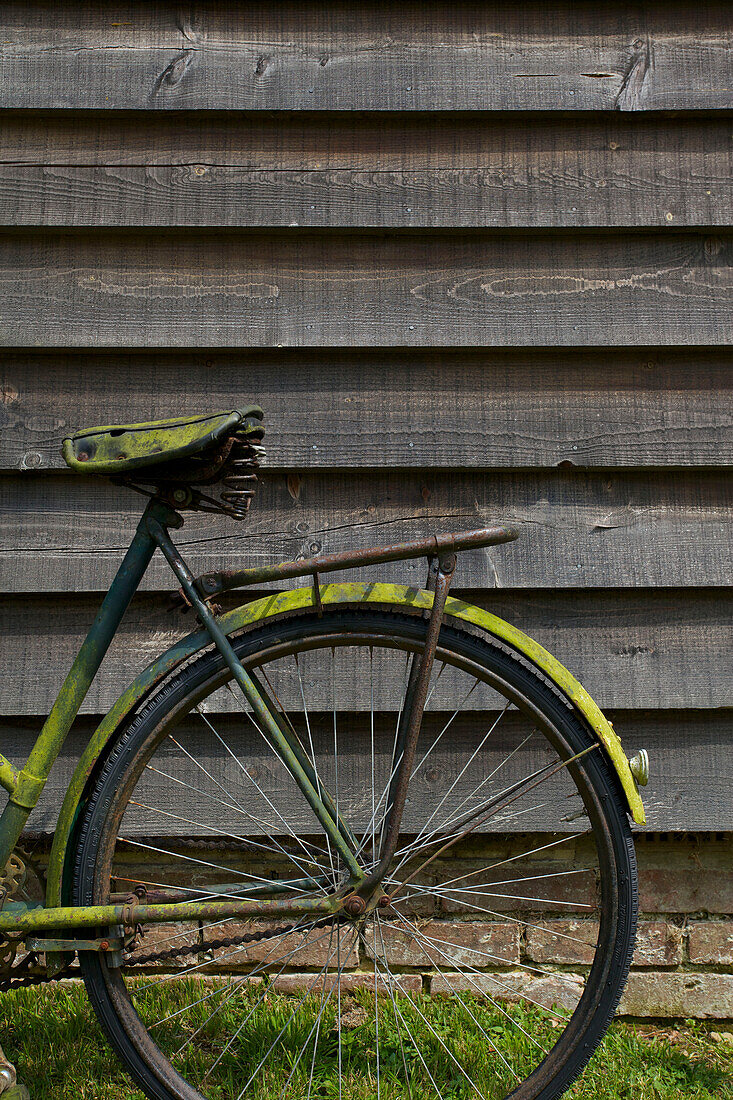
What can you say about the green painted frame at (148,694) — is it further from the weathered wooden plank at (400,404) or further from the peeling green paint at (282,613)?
the weathered wooden plank at (400,404)

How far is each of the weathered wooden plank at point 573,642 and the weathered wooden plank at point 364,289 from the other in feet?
2.11

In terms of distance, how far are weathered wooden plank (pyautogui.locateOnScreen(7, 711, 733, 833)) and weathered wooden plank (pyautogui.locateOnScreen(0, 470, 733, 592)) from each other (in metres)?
0.36

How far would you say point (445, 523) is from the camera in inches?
74.3

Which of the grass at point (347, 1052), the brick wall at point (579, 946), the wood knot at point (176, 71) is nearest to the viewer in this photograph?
the grass at point (347, 1052)

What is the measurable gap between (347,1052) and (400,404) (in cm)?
152

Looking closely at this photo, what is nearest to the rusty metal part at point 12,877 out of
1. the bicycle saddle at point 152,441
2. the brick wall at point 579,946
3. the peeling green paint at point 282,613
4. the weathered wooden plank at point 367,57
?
the peeling green paint at point 282,613

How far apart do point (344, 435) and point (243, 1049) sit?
1446mm

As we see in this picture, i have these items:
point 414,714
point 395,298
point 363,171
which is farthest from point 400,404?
point 414,714

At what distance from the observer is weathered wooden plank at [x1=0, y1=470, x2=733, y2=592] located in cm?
188

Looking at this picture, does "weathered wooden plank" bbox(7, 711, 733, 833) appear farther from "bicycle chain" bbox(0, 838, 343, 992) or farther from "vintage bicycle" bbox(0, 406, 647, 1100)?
"bicycle chain" bbox(0, 838, 343, 992)

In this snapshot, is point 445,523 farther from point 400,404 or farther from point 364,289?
point 364,289

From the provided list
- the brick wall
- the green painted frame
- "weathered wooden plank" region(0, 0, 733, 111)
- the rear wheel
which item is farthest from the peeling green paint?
"weathered wooden plank" region(0, 0, 733, 111)

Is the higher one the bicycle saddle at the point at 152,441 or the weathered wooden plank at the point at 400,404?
the weathered wooden plank at the point at 400,404

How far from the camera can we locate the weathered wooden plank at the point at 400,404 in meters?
1.88
